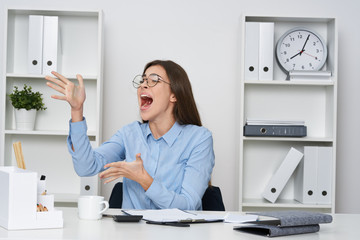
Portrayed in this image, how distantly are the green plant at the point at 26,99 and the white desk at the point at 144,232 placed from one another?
5.82 ft

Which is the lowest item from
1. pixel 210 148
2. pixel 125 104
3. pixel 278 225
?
pixel 278 225

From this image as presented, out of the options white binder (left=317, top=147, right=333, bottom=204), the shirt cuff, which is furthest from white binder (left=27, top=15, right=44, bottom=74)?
white binder (left=317, top=147, right=333, bottom=204)

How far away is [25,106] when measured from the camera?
326 centimetres

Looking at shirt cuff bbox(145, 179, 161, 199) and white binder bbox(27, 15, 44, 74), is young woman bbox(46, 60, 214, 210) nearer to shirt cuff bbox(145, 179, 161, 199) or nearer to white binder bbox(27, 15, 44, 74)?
shirt cuff bbox(145, 179, 161, 199)

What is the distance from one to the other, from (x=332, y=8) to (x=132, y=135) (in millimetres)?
2066

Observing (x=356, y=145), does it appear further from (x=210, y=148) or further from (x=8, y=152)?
(x=8, y=152)

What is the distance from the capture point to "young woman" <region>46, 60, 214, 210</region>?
2021 mm

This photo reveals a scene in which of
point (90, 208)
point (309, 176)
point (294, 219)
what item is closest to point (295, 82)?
point (309, 176)

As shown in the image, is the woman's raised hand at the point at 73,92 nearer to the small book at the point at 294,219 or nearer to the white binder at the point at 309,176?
the small book at the point at 294,219

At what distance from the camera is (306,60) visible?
343 cm

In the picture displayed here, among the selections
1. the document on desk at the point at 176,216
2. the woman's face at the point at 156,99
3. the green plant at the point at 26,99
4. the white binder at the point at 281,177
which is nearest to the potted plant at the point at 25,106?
the green plant at the point at 26,99

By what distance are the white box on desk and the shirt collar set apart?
91 cm

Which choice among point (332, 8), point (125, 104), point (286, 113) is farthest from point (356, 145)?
point (125, 104)

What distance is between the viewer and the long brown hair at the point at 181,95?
2359 millimetres
